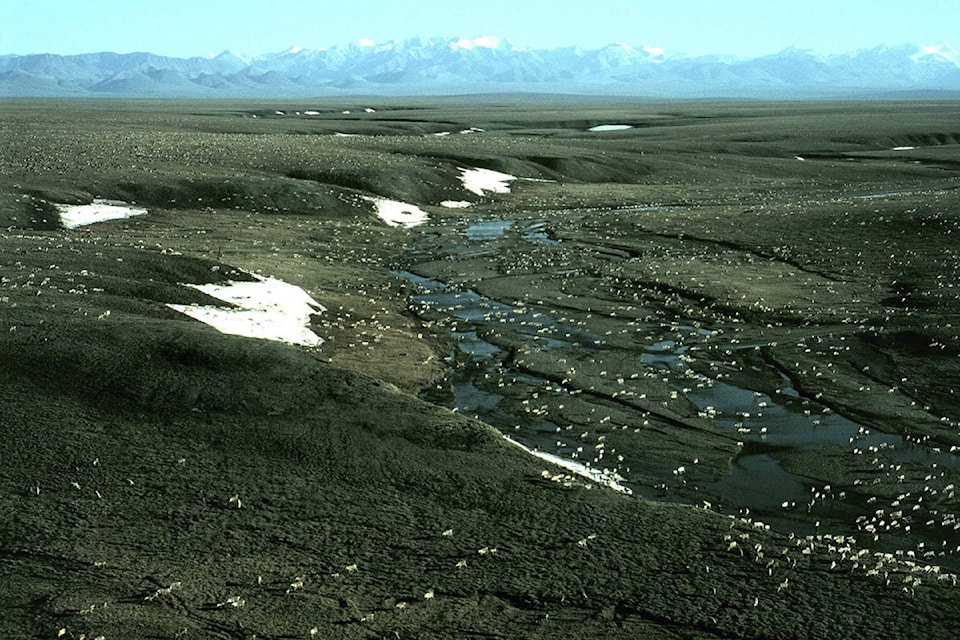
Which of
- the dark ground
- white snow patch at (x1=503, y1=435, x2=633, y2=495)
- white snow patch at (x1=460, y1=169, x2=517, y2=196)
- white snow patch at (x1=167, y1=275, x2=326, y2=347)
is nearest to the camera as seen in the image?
the dark ground

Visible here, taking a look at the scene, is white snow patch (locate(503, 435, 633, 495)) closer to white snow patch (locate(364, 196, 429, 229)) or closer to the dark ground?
the dark ground

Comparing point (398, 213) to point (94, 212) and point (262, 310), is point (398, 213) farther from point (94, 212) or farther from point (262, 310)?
point (262, 310)

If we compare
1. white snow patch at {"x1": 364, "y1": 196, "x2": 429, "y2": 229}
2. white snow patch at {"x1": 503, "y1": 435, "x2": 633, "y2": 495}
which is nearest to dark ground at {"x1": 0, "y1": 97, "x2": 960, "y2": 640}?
white snow patch at {"x1": 503, "y1": 435, "x2": 633, "y2": 495}

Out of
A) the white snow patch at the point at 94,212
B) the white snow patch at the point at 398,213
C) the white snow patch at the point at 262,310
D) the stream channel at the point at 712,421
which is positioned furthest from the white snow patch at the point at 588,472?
the white snow patch at the point at 398,213

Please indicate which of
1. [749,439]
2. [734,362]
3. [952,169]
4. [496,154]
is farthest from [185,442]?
[952,169]

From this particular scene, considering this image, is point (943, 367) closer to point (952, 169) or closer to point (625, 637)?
point (625, 637)
